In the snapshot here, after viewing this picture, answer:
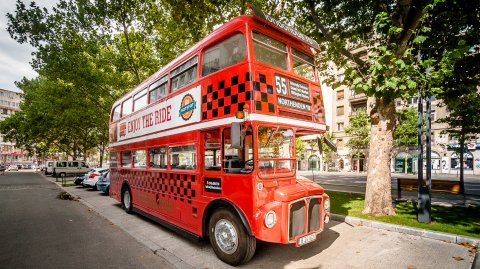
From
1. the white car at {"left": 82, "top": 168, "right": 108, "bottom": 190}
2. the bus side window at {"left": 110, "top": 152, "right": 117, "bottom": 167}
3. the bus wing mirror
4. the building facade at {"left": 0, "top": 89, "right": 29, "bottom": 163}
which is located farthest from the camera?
the building facade at {"left": 0, "top": 89, "right": 29, "bottom": 163}

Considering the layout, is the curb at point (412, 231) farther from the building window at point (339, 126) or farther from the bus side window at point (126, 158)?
the building window at point (339, 126)

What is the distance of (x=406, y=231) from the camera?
5895 millimetres

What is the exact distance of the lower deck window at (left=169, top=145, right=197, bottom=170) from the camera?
17.8 ft

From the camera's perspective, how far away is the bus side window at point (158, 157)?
261 inches

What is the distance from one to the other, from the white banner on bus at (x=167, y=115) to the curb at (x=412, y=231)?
531 cm

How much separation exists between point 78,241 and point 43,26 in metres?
16.0

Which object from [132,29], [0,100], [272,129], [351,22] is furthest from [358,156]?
[0,100]

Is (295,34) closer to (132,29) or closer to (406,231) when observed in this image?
(406,231)

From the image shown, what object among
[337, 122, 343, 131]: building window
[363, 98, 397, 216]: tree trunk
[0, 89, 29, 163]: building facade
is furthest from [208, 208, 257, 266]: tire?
[0, 89, 29, 163]: building facade

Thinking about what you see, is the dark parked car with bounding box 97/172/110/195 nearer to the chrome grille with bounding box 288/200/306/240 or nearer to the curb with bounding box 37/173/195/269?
the curb with bounding box 37/173/195/269

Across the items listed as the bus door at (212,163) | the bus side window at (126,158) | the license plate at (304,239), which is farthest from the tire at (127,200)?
the license plate at (304,239)

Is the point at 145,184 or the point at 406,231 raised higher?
the point at 145,184

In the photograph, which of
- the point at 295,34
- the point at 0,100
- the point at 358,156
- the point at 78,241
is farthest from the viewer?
the point at 0,100

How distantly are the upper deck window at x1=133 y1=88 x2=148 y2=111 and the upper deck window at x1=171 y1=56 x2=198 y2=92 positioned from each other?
1.98 meters
